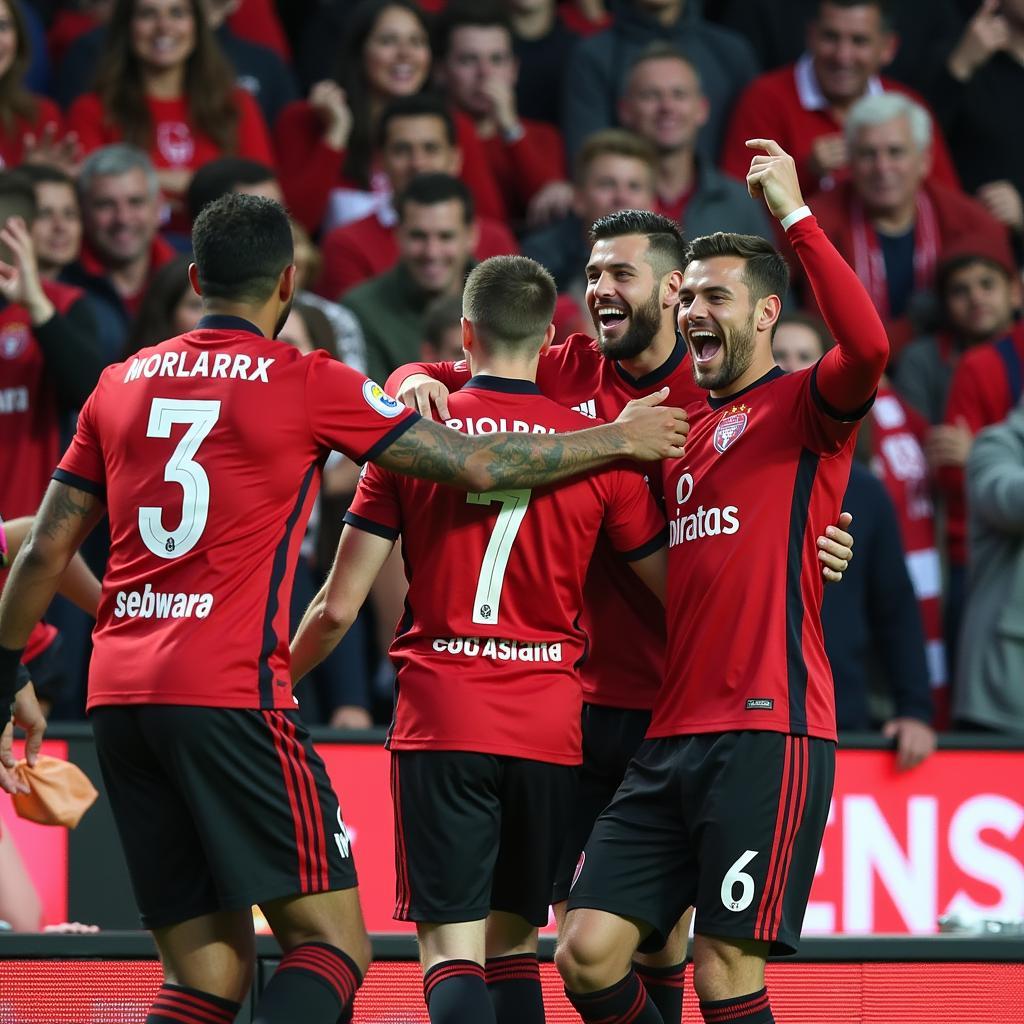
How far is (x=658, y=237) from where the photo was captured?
17.0 ft

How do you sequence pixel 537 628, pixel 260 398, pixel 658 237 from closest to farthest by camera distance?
pixel 260 398, pixel 537 628, pixel 658 237

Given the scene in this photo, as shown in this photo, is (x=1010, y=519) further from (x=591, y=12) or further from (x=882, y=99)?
(x=591, y=12)

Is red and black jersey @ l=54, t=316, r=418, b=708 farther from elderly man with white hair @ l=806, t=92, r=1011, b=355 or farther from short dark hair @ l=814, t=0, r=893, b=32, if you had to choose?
short dark hair @ l=814, t=0, r=893, b=32

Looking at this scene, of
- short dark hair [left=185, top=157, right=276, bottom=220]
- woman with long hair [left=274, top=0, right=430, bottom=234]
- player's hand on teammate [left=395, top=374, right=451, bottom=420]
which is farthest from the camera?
woman with long hair [left=274, top=0, right=430, bottom=234]

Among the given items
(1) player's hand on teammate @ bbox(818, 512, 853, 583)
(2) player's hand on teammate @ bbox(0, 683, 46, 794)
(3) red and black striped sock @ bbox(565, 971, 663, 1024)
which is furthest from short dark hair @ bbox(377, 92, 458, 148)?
(3) red and black striped sock @ bbox(565, 971, 663, 1024)

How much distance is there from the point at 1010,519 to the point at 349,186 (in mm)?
3466

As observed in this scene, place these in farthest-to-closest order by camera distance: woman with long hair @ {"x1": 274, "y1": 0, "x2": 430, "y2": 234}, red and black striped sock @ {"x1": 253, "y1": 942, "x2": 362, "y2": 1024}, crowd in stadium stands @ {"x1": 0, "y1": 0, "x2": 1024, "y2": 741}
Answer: woman with long hair @ {"x1": 274, "y1": 0, "x2": 430, "y2": 234} → crowd in stadium stands @ {"x1": 0, "y1": 0, "x2": 1024, "y2": 741} → red and black striped sock @ {"x1": 253, "y1": 942, "x2": 362, "y2": 1024}

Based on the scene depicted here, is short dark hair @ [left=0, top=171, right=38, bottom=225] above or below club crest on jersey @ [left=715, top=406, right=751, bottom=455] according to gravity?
Result: above

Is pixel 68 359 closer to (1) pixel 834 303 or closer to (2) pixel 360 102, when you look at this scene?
(2) pixel 360 102

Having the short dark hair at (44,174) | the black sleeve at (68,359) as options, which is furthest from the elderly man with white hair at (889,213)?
the black sleeve at (68,359)

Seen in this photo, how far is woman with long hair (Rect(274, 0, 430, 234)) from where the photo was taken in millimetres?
9148

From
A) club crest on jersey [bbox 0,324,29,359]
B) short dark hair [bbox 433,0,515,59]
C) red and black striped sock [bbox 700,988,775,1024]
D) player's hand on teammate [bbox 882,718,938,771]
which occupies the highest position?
short dark hair [bbox 433,0,515,59]

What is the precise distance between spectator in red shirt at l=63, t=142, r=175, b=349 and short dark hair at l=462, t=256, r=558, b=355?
3.41 metres

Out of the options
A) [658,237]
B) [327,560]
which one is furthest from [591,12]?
[658,237]
